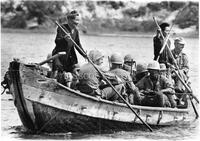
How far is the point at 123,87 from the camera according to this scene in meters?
12.8

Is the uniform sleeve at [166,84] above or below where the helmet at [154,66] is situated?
below

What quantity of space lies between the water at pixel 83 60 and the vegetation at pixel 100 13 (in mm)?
1594

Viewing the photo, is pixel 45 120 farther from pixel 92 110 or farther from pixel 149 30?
pixel 149 30

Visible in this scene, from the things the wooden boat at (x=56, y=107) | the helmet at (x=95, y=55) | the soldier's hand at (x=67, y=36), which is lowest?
the wooden boat at (x=56, y=107)

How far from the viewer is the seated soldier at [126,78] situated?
13.0m

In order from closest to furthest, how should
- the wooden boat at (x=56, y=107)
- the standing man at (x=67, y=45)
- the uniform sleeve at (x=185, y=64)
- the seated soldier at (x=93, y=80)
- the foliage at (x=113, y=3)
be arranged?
the wooden boat at (x=56, y=107) → the seated soldier at (x=93, y=80) → the standing man at (x=67, y=45) → the uniform sleeve at (x=185, y=64) → the foliage at (x=113, y=3)

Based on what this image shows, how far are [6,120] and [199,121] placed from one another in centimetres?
474

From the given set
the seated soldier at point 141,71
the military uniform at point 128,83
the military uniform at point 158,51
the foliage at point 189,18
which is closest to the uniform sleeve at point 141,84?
the military uniform at point 128,83

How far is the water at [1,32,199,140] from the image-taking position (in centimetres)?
1273

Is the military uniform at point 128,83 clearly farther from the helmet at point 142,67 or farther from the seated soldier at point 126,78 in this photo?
the helmet at point 142,67

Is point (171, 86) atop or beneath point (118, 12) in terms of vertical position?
beneath

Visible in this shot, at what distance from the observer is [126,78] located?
12977 mm

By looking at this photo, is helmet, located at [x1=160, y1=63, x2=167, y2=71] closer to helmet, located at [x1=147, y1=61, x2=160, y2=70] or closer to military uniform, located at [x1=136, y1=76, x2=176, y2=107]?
military uniform, located at [x1=136, y1=76, x2=176, y2=107]

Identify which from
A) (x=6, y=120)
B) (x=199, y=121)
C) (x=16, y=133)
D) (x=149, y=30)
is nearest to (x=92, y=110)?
(x=16, y=133)
